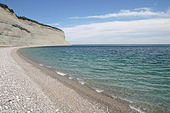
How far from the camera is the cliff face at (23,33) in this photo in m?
46.2

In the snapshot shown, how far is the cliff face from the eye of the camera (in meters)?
→ 46.2

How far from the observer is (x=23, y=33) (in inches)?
2277

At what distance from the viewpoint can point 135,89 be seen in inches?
263

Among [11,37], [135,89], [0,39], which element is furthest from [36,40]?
[135,89]

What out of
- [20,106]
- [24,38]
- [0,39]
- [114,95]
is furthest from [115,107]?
[24,38]

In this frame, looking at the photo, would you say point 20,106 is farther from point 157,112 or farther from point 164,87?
point 164,87

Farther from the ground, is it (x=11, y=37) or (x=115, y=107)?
(x=11, y=37)

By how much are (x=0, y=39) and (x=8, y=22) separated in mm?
8465

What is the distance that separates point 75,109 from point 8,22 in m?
56.0

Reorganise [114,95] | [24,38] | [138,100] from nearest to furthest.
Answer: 1. [138,100]
2. [114,95]
3. [24,38]

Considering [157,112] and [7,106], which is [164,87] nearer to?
[157,112]

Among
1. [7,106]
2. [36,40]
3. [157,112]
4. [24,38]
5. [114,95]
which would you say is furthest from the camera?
[36,40]

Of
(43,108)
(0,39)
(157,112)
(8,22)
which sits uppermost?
(8,22)

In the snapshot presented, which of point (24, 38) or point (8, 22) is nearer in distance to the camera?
point (8, 22)
